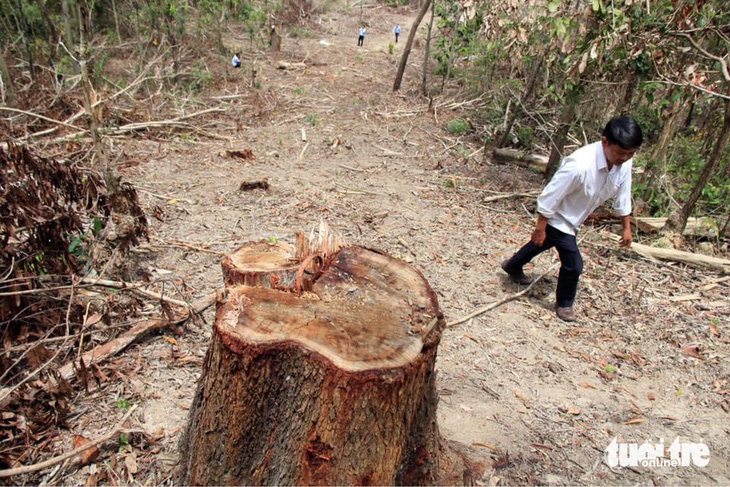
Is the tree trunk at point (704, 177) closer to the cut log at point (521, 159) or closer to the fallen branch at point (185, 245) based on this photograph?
the cut log at point (521, 159)

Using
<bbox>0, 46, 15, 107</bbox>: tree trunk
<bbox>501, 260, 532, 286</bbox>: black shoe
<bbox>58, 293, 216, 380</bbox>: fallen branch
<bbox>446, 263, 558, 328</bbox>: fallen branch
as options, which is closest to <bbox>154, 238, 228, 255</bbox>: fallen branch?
<bbox>58, 293, 216, 380</bbox>: fallen branch

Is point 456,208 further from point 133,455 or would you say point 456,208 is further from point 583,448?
point 133,455

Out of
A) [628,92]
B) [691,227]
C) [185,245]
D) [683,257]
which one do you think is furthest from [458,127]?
[185,245]

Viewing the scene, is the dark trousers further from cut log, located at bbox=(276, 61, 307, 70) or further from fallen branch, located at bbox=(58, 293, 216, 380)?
cut log, located at bbox=(276, 61, 307, 70)

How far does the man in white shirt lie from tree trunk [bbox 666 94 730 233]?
6.32 feet

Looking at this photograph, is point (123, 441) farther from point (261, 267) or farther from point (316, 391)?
point (316, 391)

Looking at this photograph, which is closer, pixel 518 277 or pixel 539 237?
pixel 539 237

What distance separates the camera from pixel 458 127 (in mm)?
9188

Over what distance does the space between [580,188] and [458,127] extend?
6024 millimetres

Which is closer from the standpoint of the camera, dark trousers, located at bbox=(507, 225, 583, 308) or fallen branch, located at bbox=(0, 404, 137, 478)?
fallen branch, located at bbox=(0, 404, 137, 478)

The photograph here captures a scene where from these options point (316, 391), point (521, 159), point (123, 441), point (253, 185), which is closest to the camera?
point (316, 391)

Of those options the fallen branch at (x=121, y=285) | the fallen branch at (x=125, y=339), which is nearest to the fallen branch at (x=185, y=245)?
the fallen branch at (x=125, y=339)

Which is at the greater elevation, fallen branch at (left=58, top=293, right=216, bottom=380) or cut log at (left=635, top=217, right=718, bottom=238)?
cut log at (left=635, top=217, right=718, bottom=238)

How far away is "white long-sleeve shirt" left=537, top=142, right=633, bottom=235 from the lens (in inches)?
135
